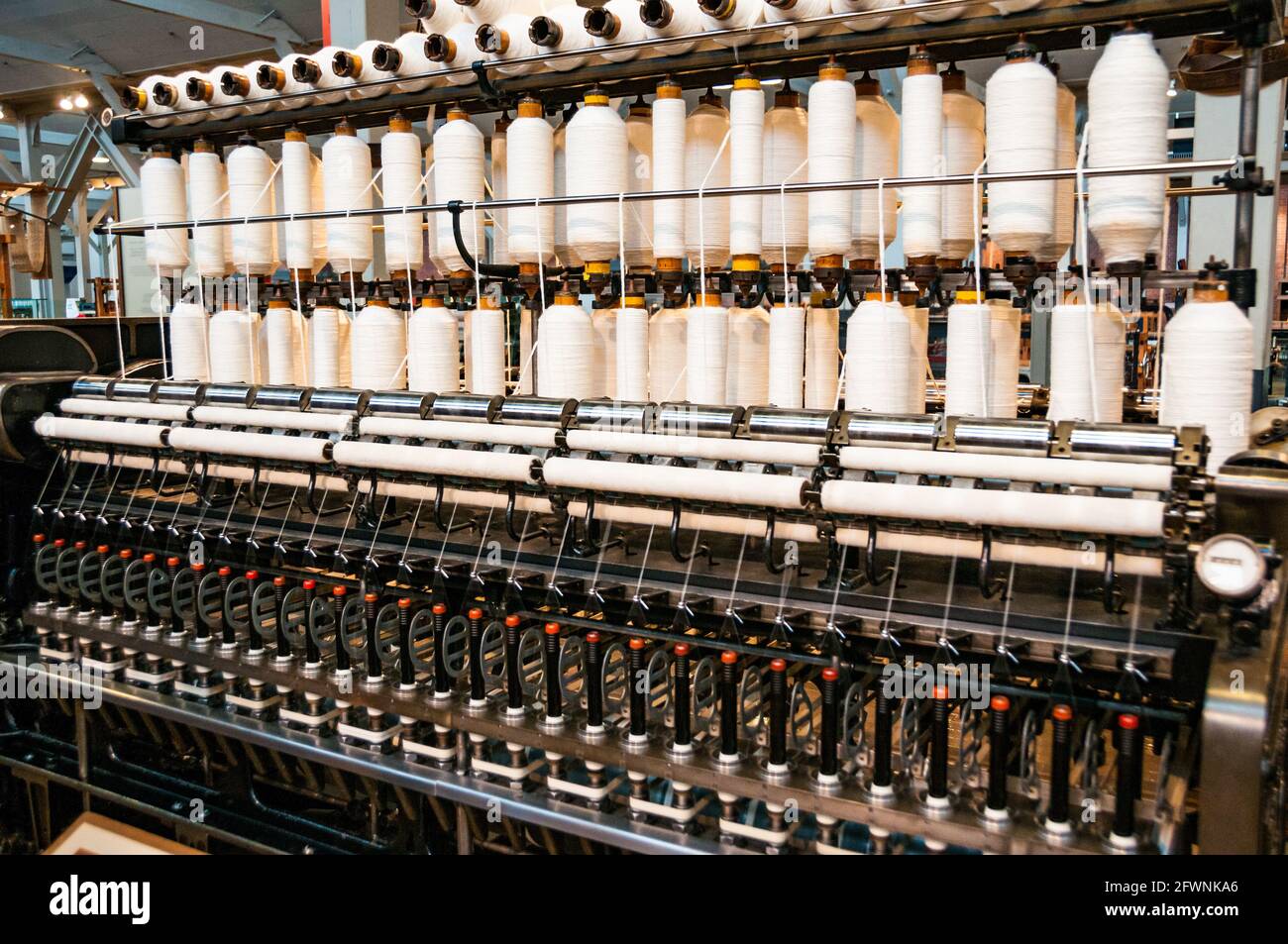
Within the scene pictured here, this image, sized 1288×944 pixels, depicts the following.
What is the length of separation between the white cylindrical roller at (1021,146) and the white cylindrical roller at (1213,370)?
45 cm

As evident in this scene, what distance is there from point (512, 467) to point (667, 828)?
1076 millimetres

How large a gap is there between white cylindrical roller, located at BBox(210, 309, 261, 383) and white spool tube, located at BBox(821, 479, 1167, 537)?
261 centimetres

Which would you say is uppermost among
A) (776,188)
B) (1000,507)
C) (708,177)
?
(708,177)

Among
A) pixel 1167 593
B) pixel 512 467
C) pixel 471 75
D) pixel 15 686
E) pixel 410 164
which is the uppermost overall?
pixel 471 75

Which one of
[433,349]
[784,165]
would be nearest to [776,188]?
[784,165]

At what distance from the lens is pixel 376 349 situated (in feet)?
11.8

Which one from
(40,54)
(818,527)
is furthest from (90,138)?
(818,527)

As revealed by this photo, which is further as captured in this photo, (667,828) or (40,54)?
(40,54)

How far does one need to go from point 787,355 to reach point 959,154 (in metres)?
0.72

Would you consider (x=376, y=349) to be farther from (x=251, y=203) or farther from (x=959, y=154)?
(x=959, y=154)

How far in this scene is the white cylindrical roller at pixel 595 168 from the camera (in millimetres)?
3074
